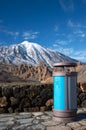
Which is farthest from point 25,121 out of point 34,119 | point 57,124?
point 57,124

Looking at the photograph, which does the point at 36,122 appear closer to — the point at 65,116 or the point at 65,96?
the point at 65,116

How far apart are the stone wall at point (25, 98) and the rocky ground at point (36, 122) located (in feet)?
1.39

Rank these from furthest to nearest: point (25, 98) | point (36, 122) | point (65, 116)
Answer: point (25, 98)
point (65, 116)
point (36, 122)

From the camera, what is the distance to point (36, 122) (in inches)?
229

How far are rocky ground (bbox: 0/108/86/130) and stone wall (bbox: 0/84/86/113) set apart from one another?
0.42m

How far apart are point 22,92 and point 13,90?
0.28m

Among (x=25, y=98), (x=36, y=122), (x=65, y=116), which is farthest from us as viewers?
(x=25, y=98)

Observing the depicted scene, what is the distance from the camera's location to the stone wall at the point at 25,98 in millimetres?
7133

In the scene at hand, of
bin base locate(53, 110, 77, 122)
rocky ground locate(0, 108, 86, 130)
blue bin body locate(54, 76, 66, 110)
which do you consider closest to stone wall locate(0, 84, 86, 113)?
rocky ground locate(0, 108, 86, 130)

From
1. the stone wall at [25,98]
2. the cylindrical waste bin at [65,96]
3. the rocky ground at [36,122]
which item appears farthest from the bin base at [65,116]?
the stone wall at [25,98]

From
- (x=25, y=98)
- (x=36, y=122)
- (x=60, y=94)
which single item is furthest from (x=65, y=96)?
(x=25, y=98)

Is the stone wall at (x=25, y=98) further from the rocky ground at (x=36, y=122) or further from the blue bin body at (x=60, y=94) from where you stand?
the blue bin body at (x=60, y=94)

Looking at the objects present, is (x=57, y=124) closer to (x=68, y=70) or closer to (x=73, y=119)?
(x=73, y=119)

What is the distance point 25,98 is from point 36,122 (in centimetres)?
161
